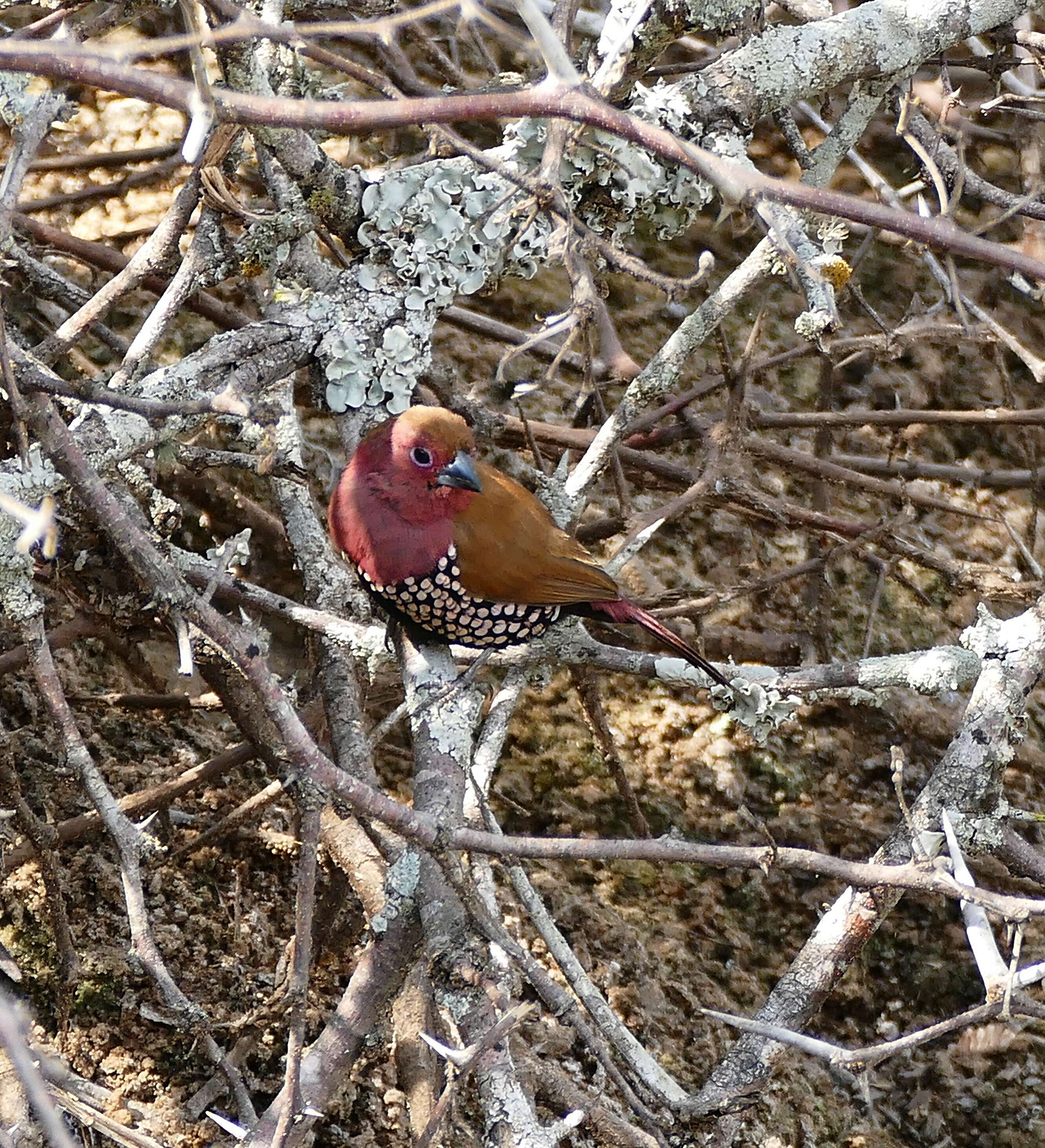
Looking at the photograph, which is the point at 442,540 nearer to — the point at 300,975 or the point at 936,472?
the point at 300,975

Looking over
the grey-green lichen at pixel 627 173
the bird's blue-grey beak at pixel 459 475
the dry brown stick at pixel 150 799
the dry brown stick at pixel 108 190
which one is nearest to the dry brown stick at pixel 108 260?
the dry brown stick at pixel 108 190

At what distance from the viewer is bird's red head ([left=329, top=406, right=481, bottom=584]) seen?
2328mm

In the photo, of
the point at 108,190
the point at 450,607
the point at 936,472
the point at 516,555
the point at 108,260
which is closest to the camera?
the point at 450,607

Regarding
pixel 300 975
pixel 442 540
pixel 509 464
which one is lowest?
pixel 300 975

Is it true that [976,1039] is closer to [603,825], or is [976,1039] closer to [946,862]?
[603,825]

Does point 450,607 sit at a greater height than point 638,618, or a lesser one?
greater

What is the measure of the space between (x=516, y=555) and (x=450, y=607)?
19 cm

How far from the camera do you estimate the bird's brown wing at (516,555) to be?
238 cm

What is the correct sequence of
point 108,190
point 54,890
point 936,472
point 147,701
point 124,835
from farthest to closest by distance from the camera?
1. point 108,190
2. point 936,472
3. point 147,701
4. point 54,890
5. point 124,835

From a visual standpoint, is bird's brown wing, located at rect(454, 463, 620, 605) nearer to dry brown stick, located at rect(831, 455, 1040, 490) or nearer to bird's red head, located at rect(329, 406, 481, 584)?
bird's red head, located at rect(329, 406, 481, 584)

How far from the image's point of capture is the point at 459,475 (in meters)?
2.38

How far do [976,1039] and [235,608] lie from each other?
2069 millimetres

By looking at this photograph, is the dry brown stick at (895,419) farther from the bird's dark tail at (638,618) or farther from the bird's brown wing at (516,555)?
the bird's brown wing at (516,555)

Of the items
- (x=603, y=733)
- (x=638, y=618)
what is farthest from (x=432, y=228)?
(x=603, y=733)
